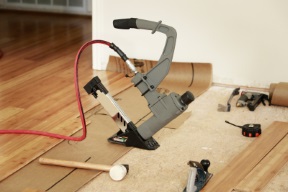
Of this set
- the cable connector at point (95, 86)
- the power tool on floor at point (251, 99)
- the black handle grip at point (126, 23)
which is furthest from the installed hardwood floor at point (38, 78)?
the power tool on floor at point (251, 99)

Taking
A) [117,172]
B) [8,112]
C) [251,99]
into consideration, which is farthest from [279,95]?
[8,112]

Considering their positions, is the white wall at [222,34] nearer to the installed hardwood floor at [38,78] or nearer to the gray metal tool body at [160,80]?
the installed hardwood floor at [38,78]

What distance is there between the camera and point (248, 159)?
3156mm

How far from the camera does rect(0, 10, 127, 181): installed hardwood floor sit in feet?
11.2

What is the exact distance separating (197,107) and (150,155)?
85 centimetres

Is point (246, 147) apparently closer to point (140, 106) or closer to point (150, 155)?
point (150, 155)

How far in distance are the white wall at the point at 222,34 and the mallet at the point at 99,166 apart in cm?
168

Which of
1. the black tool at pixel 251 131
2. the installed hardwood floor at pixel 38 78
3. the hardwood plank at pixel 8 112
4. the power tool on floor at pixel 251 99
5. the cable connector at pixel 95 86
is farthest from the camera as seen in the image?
the power tool on floor at pixel 251 99

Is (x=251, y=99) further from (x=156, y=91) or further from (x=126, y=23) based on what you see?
(x=126, y=23)

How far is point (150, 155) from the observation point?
328 cm

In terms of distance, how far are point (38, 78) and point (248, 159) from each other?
2.04 metres

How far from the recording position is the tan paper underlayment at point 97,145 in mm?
2951

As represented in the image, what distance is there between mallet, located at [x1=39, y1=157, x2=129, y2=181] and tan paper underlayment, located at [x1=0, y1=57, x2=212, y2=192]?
26mm

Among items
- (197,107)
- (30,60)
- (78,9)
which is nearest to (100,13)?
(30,60)
